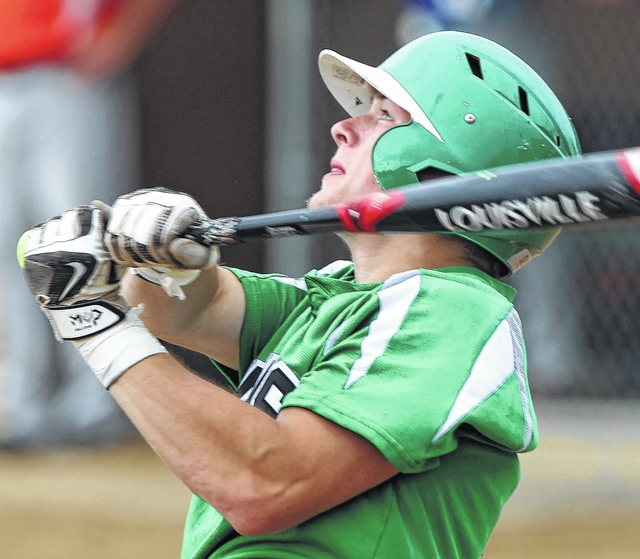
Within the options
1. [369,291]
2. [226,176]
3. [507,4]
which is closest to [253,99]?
[226,176]

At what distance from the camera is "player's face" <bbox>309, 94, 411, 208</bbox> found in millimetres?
2156

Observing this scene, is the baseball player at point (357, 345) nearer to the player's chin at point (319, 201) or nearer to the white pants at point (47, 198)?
the player's chin at point (319, 201)

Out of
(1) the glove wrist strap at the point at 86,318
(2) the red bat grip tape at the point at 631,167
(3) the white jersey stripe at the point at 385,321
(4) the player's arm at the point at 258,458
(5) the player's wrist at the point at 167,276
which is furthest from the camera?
(5) the player's wrist at the point at 167,276

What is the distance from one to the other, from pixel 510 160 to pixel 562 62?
4.09 meters

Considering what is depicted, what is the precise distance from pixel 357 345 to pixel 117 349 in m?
0.44

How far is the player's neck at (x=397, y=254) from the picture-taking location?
205 centimetres

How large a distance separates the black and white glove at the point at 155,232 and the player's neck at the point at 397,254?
343mm

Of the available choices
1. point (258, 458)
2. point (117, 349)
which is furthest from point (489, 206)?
point (117, 349)

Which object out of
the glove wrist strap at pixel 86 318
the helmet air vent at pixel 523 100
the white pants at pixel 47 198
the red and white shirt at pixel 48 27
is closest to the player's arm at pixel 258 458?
the glove wrist strap at pixel 86 318

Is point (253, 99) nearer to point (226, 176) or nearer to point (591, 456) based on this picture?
point (226, 176)

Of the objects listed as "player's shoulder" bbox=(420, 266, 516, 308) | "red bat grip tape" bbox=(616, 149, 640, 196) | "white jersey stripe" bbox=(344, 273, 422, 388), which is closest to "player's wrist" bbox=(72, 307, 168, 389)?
"white jersey stripe" bbox=(344, 273, 422, 388)

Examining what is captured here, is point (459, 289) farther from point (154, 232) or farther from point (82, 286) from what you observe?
point (82, 286)

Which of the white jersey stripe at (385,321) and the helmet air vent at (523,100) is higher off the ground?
the helmet air vent at (523,100)

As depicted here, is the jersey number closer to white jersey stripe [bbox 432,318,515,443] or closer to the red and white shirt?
white jersey stripe [bbox 432,318,515,443]
